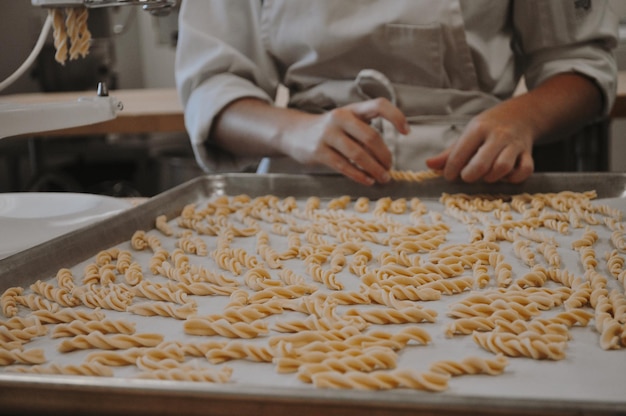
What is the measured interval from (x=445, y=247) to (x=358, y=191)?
1.27 ft

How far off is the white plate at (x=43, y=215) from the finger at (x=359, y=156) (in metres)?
0.41

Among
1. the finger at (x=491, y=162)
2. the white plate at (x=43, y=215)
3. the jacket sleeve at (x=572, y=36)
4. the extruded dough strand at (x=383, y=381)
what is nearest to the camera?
the extruded dough strand at (x=383, y=381)

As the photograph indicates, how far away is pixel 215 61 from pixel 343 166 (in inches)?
16.6

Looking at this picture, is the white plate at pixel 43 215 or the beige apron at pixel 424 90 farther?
the beige apron at pixel 424 90

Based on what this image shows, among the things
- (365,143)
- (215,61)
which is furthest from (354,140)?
(215,61)

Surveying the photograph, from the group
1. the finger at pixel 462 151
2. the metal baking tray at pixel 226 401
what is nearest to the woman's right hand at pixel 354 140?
the finger at pixel 462 151

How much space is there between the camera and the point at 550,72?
1.58 metres

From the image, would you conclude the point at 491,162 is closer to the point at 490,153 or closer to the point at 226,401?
the point at 490,153

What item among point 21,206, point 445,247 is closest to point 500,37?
point 445,247

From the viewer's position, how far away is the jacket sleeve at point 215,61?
1.56 metres

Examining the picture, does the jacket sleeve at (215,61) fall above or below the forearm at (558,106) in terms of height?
above

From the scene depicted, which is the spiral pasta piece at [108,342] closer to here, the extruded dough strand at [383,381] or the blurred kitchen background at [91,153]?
the extruded dough strand at [383,381]

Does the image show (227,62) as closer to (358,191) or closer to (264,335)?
(358,191)

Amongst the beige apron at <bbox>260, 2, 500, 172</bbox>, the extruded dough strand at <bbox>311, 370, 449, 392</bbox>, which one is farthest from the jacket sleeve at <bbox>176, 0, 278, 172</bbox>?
the extruded dough strand at <bbox>311, 370, 449, 392</bbox>
